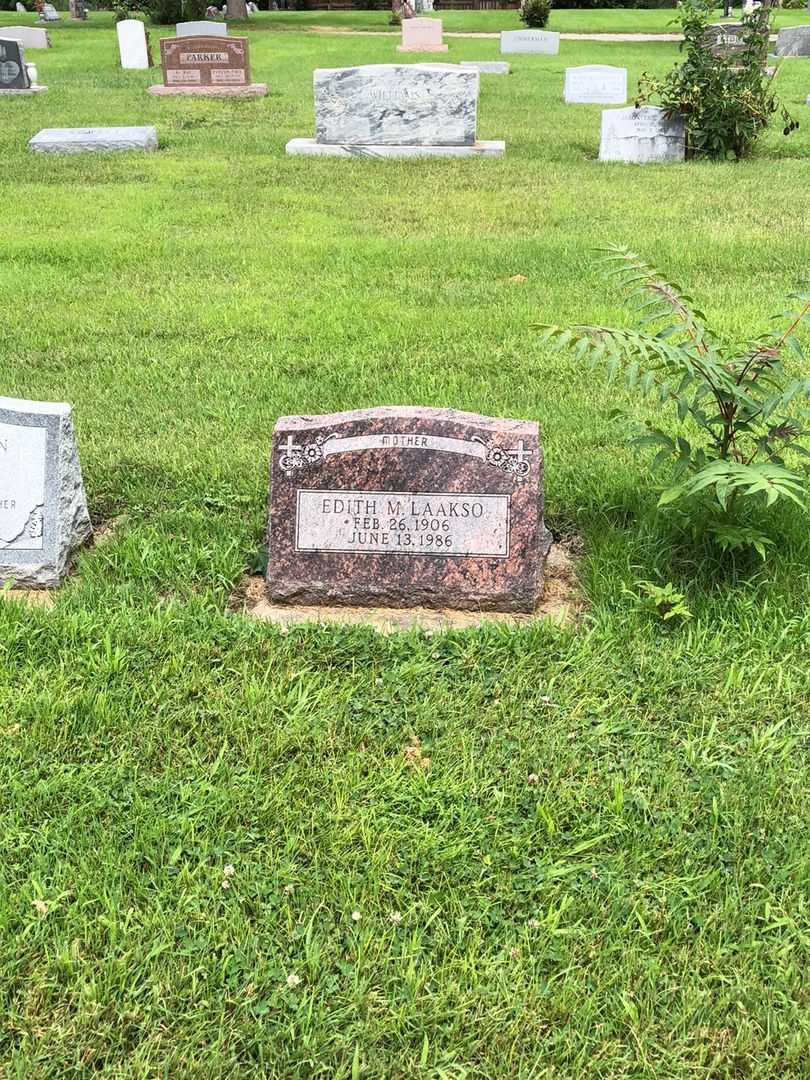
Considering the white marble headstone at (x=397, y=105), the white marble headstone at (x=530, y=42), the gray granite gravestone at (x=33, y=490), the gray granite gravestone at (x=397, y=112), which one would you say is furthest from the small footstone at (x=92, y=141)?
the white marble headstone at (x=530, y=42)

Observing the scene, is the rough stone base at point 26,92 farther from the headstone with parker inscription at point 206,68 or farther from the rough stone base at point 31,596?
the rough stone base at point 31,596

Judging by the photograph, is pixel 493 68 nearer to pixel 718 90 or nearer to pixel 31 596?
pixel 718 90

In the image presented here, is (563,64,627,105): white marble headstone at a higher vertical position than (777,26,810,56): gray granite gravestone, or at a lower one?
lower

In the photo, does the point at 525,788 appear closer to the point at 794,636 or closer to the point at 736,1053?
the point at 736,1053

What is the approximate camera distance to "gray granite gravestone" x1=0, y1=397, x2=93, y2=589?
10.8 feet

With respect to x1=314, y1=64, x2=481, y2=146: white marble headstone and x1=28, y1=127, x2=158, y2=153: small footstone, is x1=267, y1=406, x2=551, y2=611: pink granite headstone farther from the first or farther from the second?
x1=28, y1=127, x2=158, y2=153: small footstone

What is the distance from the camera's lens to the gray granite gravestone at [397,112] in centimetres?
1105

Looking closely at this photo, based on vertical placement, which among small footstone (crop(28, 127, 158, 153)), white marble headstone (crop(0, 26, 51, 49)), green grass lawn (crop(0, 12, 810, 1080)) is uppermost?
white marble headstone (crop(0, 26, 51, 49))

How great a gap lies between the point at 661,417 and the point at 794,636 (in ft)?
5.65

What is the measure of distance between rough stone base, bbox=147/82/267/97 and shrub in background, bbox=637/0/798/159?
808 centimetres

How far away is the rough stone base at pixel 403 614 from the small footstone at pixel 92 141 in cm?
971

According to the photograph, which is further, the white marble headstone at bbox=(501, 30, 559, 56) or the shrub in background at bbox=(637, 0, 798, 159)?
the white marble headstone at bbox=(501, 30, 559, 56)

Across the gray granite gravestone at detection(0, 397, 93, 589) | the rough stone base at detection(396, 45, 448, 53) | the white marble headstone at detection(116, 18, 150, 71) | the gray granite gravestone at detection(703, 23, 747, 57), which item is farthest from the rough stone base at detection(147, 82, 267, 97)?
the gray granite gravestone at detection(0, 397, 93, 589)

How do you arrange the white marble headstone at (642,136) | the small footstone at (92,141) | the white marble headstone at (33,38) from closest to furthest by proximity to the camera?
the white marble headstone at (642,136) → the small footstone at (92,141) → the white marble headstone at (33,38)
